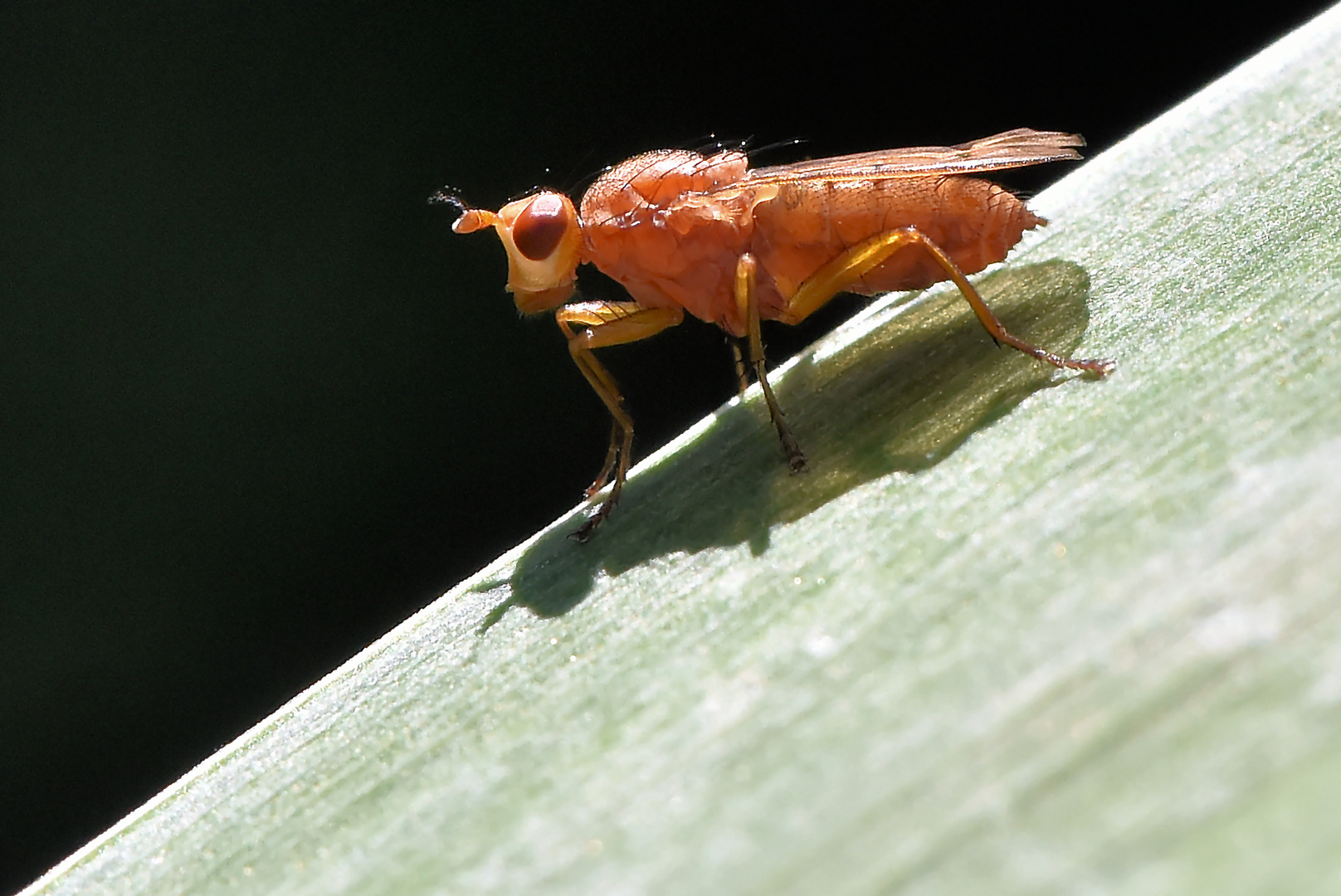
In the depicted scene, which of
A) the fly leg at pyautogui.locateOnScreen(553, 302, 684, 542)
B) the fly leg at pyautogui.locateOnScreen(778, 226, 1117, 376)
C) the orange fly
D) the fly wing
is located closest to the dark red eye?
the orange fly

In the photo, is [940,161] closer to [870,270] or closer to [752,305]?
[870,270]

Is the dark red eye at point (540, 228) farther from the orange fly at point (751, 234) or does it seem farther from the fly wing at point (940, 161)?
the fly wing at point (940, 161)

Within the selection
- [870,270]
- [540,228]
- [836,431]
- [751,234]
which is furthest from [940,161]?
[540,228]

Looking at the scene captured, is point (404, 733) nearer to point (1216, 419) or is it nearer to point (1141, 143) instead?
point (1216, 419)

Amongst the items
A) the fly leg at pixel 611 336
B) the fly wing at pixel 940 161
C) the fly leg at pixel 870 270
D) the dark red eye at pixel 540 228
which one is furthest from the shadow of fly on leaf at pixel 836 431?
the dark red eye at pixel 540 228

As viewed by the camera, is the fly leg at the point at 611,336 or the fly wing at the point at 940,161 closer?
the fly wing at the point at 940,161

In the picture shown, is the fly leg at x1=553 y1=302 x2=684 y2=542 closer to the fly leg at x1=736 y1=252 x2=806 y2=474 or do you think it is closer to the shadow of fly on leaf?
the fly leg at x1=736 y1=252 x2=806 y2=474
